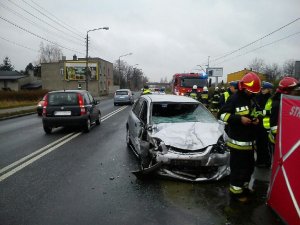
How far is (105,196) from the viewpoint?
5.30 meters

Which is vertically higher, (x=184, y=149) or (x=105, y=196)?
(x=184, y=149)

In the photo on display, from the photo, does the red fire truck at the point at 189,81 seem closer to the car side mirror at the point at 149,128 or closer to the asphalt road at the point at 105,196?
the asphalt road at the point at 105,196

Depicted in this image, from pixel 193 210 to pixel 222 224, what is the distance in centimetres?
55

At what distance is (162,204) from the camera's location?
4.95 metres

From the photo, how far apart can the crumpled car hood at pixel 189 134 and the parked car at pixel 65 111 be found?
20.2 feet

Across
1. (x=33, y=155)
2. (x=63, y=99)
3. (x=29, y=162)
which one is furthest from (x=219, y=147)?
(x=63, y=99)

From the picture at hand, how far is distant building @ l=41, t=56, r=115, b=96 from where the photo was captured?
64500mm

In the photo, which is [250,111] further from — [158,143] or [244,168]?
[158,143]

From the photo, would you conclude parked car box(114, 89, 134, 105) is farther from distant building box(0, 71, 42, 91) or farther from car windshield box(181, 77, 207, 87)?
distant building box(0, 71, 42, 91)

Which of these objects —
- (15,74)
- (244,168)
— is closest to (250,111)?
(244,168)

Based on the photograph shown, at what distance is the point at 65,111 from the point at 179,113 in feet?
19.1

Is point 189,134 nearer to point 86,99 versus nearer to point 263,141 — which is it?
point 263,141

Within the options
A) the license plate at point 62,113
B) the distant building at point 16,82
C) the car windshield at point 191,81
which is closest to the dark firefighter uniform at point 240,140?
the license plate at point 62,113

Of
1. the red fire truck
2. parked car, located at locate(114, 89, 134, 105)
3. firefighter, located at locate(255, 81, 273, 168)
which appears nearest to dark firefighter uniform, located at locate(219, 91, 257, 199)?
firefighter, located at locate(255, 81, 273, 168)
